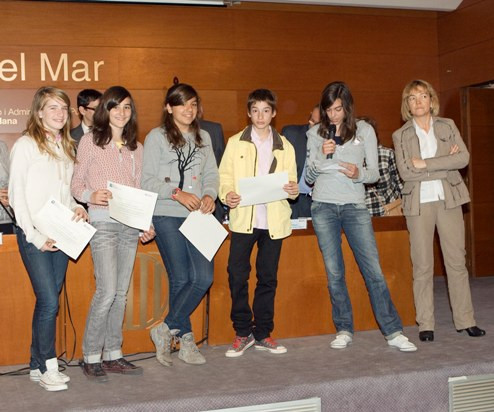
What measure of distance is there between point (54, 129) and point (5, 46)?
2864 mm

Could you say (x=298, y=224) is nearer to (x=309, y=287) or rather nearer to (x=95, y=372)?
(x=309, y=287)

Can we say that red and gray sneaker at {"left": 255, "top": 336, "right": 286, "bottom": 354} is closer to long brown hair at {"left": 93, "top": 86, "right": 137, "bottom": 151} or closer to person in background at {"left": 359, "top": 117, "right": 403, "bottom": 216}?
long brown hair at {"left": 93, "top": 86, "right": 137, "bottom": 151}

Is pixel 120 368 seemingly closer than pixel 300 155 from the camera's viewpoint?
Yes

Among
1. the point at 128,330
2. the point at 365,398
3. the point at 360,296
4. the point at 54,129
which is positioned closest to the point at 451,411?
the point at 365,398

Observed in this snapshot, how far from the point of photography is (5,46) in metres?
5.97

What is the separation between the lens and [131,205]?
3.52 m

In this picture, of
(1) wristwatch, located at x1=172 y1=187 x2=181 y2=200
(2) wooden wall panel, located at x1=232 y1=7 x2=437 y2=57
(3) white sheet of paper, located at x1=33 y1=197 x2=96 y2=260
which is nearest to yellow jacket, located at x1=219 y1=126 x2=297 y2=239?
(1) wristwatch, located at x1=172 y1=187 x2=181 y2=200

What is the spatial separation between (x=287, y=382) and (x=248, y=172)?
1217 mm

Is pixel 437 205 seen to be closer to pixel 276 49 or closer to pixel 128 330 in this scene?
pixel 128 330

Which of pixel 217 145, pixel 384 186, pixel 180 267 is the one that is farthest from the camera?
pixel 384 186

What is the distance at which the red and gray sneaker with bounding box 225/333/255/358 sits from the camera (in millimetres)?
4020

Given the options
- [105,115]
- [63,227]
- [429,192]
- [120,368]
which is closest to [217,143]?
[105,115]

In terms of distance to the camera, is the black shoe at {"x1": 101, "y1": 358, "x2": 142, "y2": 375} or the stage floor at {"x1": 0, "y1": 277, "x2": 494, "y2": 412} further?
the black shoe at {"x1": 101, "y1": 358, "x2": 142, "y2": 375}

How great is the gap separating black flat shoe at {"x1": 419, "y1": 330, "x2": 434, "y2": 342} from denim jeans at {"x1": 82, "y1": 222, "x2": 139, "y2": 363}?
186cm
